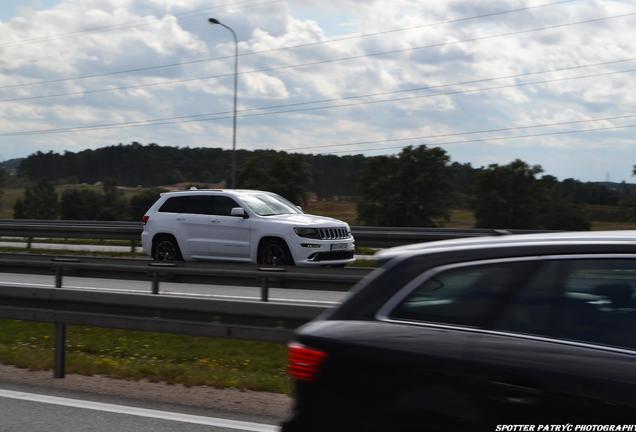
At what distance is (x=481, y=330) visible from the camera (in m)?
3.85

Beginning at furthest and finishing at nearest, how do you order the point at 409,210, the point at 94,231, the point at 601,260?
the point at 409,210, the point at 94,231, the point at 601,260

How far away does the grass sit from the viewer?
842cm

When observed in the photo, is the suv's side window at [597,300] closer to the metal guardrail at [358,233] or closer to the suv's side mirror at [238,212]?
the suv's side mirror at [238,212]

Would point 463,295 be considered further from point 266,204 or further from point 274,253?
point 266,204

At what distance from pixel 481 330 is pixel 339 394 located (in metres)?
0.66

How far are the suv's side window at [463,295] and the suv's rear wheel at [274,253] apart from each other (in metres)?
13.2

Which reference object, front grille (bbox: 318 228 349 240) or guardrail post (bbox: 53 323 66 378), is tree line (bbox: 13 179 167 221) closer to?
front grille (bbox: 318 228 349 240)

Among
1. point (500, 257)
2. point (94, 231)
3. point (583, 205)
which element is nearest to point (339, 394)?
point (500, 257)

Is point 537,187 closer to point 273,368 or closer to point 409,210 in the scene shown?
point 409,210

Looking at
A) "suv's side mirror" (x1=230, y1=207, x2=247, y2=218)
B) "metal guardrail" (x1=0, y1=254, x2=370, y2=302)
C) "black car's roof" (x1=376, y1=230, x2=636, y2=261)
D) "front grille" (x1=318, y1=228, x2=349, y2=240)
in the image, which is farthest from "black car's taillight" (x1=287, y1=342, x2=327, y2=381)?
"suv's side mirror" (x1=230, y1=207, x2=247, y2=218)

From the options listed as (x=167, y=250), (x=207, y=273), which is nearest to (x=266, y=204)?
(x=167, y=250)

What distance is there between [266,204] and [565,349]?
A: 14.8 m

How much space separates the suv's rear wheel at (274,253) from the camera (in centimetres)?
1727

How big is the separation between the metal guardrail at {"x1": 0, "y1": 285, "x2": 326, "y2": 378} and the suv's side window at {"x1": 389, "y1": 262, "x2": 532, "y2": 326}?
11.0 feet
